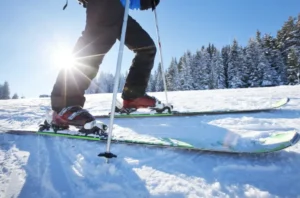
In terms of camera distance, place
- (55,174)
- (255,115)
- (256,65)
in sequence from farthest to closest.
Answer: (256,65) < (255,115) < (55,174)

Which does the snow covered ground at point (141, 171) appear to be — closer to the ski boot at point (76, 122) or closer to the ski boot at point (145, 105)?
the ski boot at point (76, 122)

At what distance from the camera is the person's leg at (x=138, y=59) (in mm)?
3279

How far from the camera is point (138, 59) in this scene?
360cm

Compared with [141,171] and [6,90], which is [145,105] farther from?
[6,90]

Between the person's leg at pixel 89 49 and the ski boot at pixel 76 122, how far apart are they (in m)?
0.13

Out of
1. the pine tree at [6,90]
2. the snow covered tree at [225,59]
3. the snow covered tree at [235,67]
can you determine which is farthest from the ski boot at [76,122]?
the pine tree at [6,90]

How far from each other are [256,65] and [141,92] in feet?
149

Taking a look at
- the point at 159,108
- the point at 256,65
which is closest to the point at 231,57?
the point at 256,65

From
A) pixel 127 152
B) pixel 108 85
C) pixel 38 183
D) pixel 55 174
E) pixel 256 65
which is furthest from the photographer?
pixel 108 85

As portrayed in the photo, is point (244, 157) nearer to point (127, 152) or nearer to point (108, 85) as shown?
point (127, 152)

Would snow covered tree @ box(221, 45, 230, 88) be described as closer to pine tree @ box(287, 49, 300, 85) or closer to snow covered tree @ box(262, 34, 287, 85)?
snow covered tree @ box(262, 34, 287, 85)

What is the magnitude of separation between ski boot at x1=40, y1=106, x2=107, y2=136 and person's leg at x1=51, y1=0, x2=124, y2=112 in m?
0.13

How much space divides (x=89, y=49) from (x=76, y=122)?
803mm

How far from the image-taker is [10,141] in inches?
99.2
